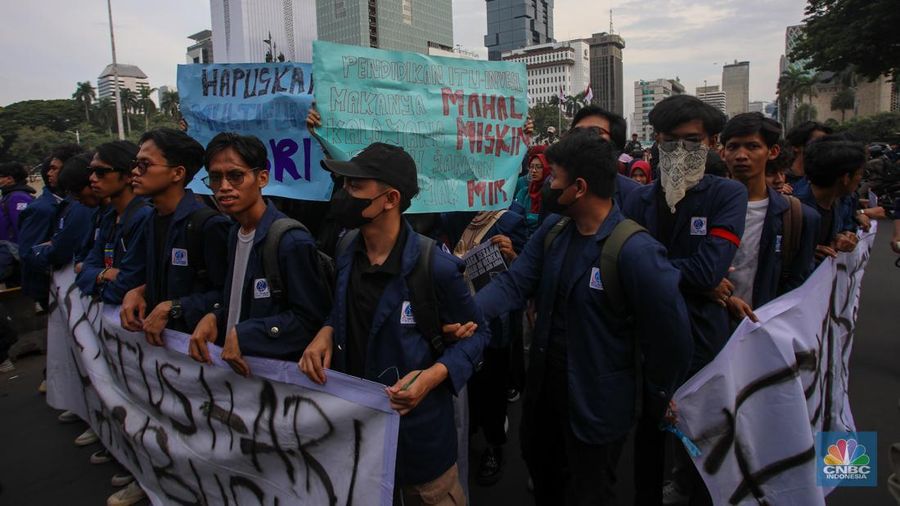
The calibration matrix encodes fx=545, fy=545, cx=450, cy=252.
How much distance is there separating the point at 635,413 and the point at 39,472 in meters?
4.10

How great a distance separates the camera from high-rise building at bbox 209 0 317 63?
230 inches

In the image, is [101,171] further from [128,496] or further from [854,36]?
[854,36]

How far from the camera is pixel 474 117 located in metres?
3.78

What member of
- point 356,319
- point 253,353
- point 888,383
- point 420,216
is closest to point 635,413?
point 356,319

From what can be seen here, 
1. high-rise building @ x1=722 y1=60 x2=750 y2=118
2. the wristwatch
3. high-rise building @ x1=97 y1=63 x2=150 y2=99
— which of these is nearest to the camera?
the wristwatch

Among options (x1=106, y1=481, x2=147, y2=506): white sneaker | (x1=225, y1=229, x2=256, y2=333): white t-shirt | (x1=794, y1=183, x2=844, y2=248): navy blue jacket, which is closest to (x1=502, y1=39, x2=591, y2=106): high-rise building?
(x1=794, y1=183, x2=844, y2=248): navy blue jacket

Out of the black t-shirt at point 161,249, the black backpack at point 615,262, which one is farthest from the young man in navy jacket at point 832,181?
the black t-shirt at point 161,249

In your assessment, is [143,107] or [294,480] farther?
[143,107]

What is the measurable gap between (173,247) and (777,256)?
3.25 metres

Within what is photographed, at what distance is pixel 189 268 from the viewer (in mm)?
2885

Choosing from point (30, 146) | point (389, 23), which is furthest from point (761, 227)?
point (389, 23)

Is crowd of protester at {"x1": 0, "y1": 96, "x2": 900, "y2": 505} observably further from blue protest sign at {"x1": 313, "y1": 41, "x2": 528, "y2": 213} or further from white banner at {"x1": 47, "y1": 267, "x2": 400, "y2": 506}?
blue protest sign at {"x1": 313, "y1": 41, "x2": 528, "y2": 213}

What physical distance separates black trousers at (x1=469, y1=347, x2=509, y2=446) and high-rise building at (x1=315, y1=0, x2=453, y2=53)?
5344 centimetres

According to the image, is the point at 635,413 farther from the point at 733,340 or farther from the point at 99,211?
the point at 99,211
